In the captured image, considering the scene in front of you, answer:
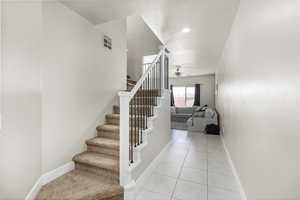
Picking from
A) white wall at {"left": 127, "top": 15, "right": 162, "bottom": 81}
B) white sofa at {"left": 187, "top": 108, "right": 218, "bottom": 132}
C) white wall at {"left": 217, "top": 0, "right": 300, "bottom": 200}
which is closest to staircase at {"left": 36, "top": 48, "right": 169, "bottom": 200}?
white wall at {"left": 217, "top": 0, "right": 300, "bottom": 200}

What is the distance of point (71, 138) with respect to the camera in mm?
2031

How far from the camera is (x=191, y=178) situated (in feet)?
6.80

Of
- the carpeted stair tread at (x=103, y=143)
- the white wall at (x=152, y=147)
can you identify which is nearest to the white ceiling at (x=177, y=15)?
the white wall at (x=152, y=147)

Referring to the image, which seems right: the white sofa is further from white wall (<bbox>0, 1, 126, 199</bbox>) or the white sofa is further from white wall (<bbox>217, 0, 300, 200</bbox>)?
white wall (<bbox>0, 1, 126, 199</bbox>)

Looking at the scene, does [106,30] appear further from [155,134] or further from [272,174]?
[272,174]

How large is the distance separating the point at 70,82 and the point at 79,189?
144 cm

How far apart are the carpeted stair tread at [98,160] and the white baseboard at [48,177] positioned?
126mm

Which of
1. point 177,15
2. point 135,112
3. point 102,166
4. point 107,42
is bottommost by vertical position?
point 102,166

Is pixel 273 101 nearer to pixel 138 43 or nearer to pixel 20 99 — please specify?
pixel 20 99

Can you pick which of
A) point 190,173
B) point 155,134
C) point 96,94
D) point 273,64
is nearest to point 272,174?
Result: point 273,64

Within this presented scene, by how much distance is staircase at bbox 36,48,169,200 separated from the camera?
1547 millimetres

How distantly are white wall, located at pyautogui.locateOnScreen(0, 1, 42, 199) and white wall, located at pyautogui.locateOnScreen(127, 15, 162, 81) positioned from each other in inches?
101

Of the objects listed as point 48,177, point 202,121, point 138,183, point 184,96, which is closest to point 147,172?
point 138,183

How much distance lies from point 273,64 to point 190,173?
193 centimetres
